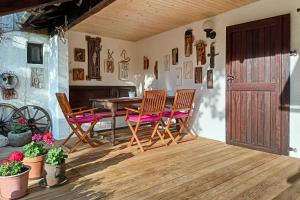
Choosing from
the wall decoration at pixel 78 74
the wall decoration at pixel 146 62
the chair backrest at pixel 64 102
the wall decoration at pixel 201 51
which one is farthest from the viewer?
the wall decoration at pixel 146 62

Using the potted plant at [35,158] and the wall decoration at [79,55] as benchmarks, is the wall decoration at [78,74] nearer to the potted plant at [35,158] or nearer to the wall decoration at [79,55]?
the wall decoration at [79,55]

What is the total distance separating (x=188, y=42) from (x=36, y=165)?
3606 millimetres

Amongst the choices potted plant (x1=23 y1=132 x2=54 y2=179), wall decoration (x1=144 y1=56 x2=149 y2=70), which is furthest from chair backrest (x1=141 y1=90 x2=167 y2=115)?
wall decoration (x1=144 y1=56 x2=149 y2=70)

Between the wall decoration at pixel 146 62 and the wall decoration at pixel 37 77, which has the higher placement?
the wall decoration at pixel 146 62

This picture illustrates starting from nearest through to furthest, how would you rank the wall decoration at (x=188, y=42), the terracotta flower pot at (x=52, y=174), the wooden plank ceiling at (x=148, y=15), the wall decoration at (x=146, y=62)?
the terracotta flower pot at (x=52, y=174), the wooden plank ceiling at (x=148, y=15), the wall decoration at (x=188, y=42), the wall decoration at (x=146, y=62)

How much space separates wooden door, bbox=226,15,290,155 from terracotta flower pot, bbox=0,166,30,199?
3194 mm

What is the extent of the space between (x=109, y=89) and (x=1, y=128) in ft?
7.95

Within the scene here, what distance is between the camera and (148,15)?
14.0ft

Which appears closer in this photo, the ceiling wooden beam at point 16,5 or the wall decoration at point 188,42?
the ceiling wooden beam at point 16,5

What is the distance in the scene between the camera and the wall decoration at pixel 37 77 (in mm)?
4516

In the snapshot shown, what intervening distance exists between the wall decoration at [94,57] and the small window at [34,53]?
1083 millimetres

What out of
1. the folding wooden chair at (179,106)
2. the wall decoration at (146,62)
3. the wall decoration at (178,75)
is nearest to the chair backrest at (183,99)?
the folding wooden chair at (179,106)

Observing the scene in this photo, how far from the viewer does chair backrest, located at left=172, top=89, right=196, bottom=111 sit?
3977mm

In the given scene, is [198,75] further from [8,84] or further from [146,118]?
[8,84]
